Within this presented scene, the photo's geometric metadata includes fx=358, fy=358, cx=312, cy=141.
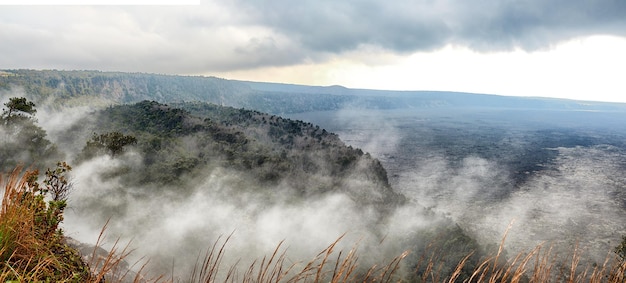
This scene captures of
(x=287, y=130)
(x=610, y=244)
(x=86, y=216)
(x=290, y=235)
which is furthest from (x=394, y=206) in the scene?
(x=287, y=130)

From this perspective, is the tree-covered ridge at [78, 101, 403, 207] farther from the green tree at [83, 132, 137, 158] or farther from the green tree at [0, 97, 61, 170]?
the green tree at [0, 97, 61, 170]

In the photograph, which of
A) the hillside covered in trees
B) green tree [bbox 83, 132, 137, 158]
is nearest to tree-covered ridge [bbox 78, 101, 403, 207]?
the hillside covered in trees

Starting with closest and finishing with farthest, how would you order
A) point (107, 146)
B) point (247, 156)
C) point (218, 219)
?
point (218, 219), point (107, 146), point (247, 156)

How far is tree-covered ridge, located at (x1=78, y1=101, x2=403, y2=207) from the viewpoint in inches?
2537

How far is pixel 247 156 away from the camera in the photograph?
75938 mm

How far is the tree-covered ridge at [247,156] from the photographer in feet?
211

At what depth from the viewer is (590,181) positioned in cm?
10462

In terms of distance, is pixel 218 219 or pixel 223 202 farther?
pixel 223 202

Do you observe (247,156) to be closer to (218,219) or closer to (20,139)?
(218,219)

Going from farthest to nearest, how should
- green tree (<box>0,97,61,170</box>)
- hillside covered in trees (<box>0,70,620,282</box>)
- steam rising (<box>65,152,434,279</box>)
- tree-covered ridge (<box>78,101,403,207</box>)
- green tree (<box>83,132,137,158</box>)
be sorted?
tree-covered ridge (<box>78,101,403,207</box>)
green tree (<box>83,132,137,158</box>)
green tree (<box>0,97,61,170</box>)
hillside covered in trees (<box>0,70,620,282</box>)
steam rising (<box>65,152,434,279</box>)

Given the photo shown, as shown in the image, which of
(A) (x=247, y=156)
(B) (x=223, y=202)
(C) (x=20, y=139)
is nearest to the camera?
(C) (x=20, y=139)

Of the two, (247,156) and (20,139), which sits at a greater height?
(20,139)

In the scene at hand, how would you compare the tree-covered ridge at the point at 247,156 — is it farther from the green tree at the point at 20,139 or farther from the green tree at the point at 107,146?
the green tree at the point at 20,139

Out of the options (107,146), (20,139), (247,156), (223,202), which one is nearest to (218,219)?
(223,202)
